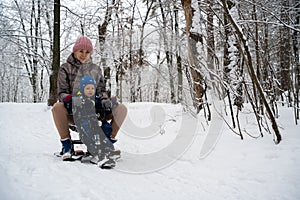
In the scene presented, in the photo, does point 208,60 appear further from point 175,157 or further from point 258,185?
point 258,185

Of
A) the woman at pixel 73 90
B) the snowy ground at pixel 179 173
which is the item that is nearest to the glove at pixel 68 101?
the woman at pixel 73 90

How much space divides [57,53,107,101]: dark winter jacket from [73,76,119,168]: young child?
13 centimetres

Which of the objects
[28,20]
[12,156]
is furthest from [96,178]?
[28,20]

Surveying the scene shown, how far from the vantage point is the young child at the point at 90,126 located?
1869 mm

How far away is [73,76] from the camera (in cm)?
206

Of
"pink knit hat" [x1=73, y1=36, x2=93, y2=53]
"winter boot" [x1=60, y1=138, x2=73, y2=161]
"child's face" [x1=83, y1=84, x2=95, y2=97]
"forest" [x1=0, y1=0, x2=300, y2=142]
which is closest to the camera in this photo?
"winter boot" [x1=60, y1=138, x2=73, y2=161]

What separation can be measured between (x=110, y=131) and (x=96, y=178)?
0.61 meters

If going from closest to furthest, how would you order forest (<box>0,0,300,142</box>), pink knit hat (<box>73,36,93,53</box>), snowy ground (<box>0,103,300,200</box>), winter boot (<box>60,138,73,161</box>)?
snowy ground (<box>0,103,300,200</box>) < winter boot (<box>60,138,73,161</box>) < pink knit hat (<box>73,36,93,53</box>) < forest (<box>0,0,300,142</box>)

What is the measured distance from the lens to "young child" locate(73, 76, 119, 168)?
1.87 metres

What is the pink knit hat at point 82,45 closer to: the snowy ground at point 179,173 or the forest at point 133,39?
the snowy ground at point 179,173

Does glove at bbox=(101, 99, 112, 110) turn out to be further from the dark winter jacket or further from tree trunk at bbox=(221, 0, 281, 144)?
tree trunk at bbox=(221, 0, 281, 144)

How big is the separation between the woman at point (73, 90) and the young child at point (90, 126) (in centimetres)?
9

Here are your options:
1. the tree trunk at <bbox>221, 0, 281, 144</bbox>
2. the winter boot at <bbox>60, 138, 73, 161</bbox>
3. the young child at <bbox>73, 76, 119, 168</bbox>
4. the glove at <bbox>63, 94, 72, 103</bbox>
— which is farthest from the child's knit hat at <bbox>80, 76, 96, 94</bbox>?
the tree trunk at <bbox>221, 0, 281, 144</bbox>

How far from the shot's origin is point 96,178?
1493mm
